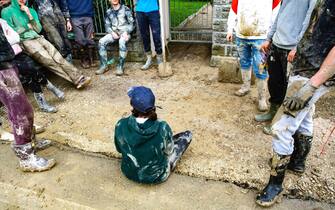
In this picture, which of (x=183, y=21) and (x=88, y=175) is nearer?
(x=88, y=175)

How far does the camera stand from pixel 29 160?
135 inches

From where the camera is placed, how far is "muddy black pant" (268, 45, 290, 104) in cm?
344

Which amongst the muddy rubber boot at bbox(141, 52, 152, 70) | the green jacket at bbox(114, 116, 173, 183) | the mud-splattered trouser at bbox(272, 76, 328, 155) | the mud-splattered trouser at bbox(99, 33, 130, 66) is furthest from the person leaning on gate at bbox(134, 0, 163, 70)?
the mud-splattered trouser at bbox(272, 76, 328, 155)

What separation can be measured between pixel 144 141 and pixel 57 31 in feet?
11.4

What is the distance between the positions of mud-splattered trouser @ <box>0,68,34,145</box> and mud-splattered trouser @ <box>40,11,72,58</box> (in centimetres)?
251

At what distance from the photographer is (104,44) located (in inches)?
225

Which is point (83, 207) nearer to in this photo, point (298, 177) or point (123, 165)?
point (123, 165)

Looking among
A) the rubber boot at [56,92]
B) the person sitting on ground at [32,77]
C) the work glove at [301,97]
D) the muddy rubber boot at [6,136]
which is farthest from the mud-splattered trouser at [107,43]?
the work glove at [301,97]

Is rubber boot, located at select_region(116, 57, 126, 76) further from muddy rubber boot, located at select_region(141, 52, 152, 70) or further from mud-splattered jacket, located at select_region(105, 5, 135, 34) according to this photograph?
mud-splattered jacket, located at select_region(105, 5, 135, 34)

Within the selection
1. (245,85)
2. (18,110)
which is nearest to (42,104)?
(18,110)

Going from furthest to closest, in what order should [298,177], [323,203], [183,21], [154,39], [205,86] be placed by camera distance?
[183,21] → [154,39] → [205,86] → [298,177] → [323,203]

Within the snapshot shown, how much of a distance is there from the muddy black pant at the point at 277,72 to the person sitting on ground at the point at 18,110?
2551 millimetres

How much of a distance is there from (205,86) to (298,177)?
234cm

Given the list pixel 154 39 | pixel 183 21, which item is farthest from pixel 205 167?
pixel 183 21
